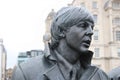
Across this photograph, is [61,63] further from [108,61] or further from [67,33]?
[108,61]

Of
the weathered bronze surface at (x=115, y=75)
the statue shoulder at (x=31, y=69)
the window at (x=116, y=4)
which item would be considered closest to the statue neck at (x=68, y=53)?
the statue shoulder at (x=31, y=69)

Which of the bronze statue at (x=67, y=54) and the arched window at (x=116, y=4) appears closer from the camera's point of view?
the bronze statue at (x=67, y=54)

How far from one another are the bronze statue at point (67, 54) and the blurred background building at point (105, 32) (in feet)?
128

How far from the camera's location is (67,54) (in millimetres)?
2051

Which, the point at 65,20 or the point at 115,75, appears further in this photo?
the point at 115,75

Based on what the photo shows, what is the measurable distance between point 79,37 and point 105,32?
40.5 m

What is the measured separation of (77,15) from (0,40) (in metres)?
68.0

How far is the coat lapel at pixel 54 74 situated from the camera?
6.49 ft

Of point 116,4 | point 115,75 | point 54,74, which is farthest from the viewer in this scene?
point 116,4

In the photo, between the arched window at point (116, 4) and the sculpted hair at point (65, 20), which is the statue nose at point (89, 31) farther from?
the arched window at point (116, 4)

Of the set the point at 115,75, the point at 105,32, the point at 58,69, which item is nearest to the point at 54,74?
the point at 58,69

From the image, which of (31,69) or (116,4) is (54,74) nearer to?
(31,69)

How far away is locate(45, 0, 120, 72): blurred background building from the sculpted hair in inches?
1541

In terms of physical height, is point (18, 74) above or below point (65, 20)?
below
